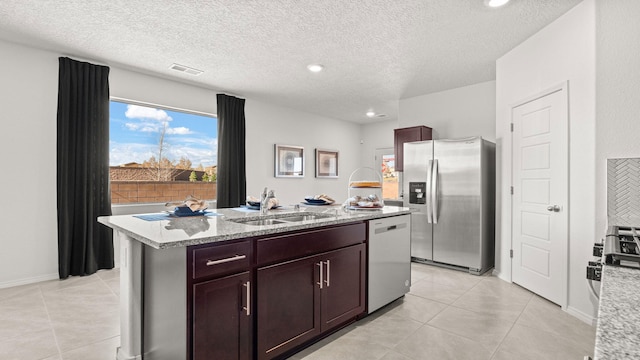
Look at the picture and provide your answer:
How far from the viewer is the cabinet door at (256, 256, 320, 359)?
1794 millimetres

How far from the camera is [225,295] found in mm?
1622

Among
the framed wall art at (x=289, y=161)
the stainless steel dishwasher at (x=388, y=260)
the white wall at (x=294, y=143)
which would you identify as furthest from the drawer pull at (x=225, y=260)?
the framed wall art at (x=289, y=161)

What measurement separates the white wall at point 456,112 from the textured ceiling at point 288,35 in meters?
0.27

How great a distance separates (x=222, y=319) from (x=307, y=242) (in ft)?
2.32

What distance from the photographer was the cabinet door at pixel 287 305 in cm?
179

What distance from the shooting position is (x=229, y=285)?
164 centimetres

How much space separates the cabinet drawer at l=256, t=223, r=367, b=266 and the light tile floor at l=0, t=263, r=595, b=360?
0.68 metres

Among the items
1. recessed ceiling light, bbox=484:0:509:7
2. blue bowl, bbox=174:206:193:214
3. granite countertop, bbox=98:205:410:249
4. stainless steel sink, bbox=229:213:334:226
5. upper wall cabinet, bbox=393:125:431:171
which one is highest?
recessed ceiling light, bbox=484:0:509:7

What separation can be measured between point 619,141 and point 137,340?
360 centimetres

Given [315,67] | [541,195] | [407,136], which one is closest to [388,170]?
[407,136]

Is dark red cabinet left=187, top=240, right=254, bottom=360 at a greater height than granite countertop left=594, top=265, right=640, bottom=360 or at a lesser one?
lesser

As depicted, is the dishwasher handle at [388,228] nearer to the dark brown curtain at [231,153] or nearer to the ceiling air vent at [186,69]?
the dark brown curtain at [231,153]

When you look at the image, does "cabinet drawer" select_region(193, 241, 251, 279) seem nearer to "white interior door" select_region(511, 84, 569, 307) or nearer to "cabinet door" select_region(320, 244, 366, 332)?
"cabinet door" select_region(320, 244, 366, 332)

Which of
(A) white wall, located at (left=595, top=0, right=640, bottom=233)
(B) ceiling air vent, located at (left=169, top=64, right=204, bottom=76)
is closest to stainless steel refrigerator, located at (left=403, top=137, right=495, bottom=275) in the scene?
(A) white wall, located at (left=595, top=0, right=640, bottom=233)
